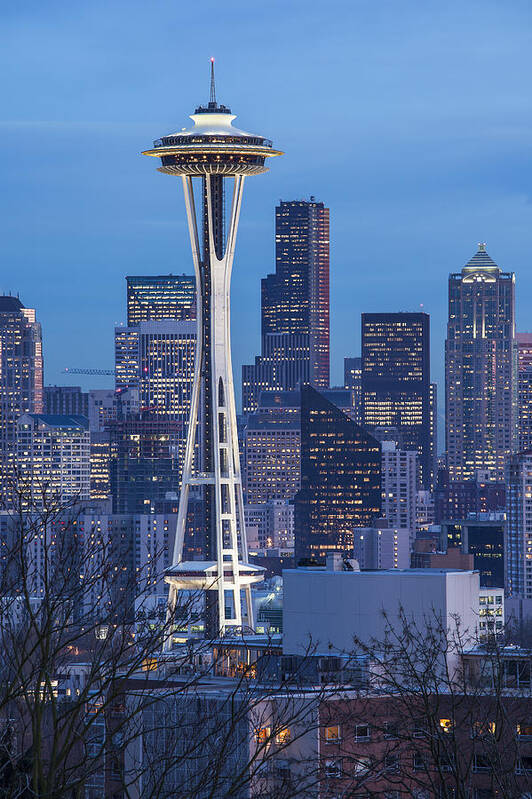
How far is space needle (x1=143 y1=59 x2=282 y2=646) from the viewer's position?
12712 cm

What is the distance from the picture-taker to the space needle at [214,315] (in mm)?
127125

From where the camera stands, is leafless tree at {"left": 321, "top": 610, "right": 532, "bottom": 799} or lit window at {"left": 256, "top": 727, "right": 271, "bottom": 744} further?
leafless tree at {"left": 321, "top": 610, "right": 532, "bottom": 799}

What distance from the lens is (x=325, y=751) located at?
45.4 meters

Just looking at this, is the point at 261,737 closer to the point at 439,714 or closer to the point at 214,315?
the point at 439,714

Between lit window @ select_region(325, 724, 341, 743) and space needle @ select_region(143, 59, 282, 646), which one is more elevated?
space needle @ select_region(143, 59, 282, 646)

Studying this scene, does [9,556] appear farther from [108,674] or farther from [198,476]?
[198,476]

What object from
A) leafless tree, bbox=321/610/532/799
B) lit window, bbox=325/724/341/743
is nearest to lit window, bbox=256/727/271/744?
leafless tree, bbox=321/610/532/799

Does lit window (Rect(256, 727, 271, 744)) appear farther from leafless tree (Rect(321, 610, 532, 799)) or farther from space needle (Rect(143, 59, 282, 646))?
space needle (Rect(143, 59, 282, 646))

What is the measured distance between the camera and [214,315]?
12862 centimetres

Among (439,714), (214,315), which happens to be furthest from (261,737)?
(214,315)

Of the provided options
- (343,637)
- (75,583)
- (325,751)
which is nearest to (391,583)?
(343,637)

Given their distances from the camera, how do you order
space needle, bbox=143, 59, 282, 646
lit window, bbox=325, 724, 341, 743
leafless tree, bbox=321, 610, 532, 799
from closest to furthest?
leafless tree, bbox=321, 610, 532, 799 < lit window, bbox=325, 724, 341, 743 < space needle, bbox=143, 59, 282, 646

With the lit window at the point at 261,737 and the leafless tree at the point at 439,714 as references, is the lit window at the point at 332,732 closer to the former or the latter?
the leafless tree at the point at 439,714

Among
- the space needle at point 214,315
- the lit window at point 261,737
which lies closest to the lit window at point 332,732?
the lit window at point 261,737
